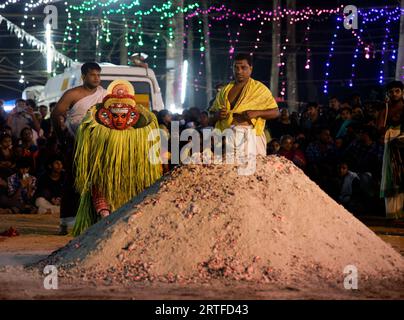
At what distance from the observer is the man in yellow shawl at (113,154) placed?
29.1ft

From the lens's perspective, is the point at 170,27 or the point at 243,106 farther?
the point at 170,27

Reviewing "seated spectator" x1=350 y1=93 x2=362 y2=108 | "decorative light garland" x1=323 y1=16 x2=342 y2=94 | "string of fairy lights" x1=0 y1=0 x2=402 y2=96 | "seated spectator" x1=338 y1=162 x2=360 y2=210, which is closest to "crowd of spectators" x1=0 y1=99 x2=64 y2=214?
"seated spectator" x1=338 y1=162 x2=360 y2=210

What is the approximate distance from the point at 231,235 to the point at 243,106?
6.14ft

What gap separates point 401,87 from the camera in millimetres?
11352

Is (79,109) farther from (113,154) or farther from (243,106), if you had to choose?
(243,106)

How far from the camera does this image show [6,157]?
49.2 feet

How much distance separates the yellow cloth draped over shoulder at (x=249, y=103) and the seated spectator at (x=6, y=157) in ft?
22.2

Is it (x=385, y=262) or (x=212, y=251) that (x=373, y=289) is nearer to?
(x=385, y=262)

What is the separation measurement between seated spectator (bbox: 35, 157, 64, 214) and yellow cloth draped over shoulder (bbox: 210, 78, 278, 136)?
6.03m

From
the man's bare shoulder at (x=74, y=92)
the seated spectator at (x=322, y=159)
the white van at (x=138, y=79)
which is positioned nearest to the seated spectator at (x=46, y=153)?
the white van at (x=138, y=79)

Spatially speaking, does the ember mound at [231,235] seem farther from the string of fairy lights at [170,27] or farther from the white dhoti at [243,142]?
the string of fairy lights at [170,27]

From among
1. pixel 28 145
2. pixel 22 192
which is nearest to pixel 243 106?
pixel 22 192

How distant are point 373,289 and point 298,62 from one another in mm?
32668
